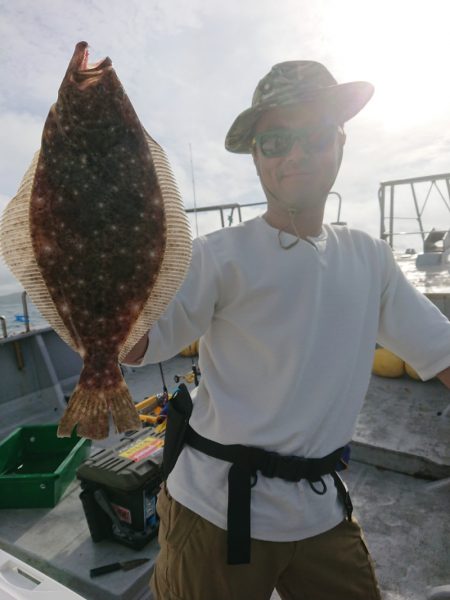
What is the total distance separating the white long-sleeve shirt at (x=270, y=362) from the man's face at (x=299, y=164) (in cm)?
16

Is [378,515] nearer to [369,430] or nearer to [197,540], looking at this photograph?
[369,430]

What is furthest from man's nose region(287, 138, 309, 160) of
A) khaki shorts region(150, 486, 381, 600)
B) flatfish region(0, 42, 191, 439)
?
khaki shorts region(150, 486, 381, 600)

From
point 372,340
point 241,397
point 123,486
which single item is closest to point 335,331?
point 372,340

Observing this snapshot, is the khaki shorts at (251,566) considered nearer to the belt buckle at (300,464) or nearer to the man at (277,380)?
the man at (277,380)

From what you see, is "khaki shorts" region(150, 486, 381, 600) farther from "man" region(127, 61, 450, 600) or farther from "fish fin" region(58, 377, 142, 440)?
"fish fin" region(58, 377, 142, 440)

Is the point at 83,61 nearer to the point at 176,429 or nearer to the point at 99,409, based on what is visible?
the point at 99,409

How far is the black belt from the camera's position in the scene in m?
1.51

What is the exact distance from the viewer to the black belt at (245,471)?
1506 millimetres

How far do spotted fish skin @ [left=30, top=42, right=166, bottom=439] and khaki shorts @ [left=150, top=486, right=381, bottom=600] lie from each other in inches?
27.0

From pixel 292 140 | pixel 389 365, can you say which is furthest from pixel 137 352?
pixel 389 365

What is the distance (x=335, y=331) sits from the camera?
169 centimetres

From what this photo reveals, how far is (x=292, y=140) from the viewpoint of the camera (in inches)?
66.2

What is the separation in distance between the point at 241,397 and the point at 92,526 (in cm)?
212

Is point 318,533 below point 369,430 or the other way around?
the other way around
